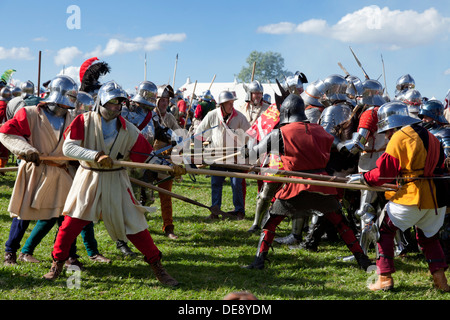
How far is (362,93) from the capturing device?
20.4 ft

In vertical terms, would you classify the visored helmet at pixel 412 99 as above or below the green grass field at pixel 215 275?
above

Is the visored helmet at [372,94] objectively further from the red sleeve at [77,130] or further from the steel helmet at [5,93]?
the steel helmet at [5,93]

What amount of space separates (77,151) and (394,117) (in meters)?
2.75

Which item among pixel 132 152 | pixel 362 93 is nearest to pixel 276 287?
pixel 132 152

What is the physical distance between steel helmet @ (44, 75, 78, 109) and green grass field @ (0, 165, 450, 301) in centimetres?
167

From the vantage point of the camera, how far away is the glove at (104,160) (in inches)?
167

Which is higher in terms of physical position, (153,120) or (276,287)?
(153,120)

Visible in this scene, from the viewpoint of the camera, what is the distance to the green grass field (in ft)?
14.5

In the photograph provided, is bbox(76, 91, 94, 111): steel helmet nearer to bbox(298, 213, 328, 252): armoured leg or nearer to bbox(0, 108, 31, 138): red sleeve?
bbox(0, 108, 31, 138): red sleeve

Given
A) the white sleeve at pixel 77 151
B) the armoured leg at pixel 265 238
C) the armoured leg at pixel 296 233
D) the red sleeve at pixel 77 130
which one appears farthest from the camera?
the armoured leg at pixel 296 233

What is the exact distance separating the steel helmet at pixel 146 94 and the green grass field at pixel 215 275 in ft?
5.72

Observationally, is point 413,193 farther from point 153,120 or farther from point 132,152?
point 153,120

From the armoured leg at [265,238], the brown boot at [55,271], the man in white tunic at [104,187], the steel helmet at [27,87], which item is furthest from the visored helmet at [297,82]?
the steel helmet at [27,87]
